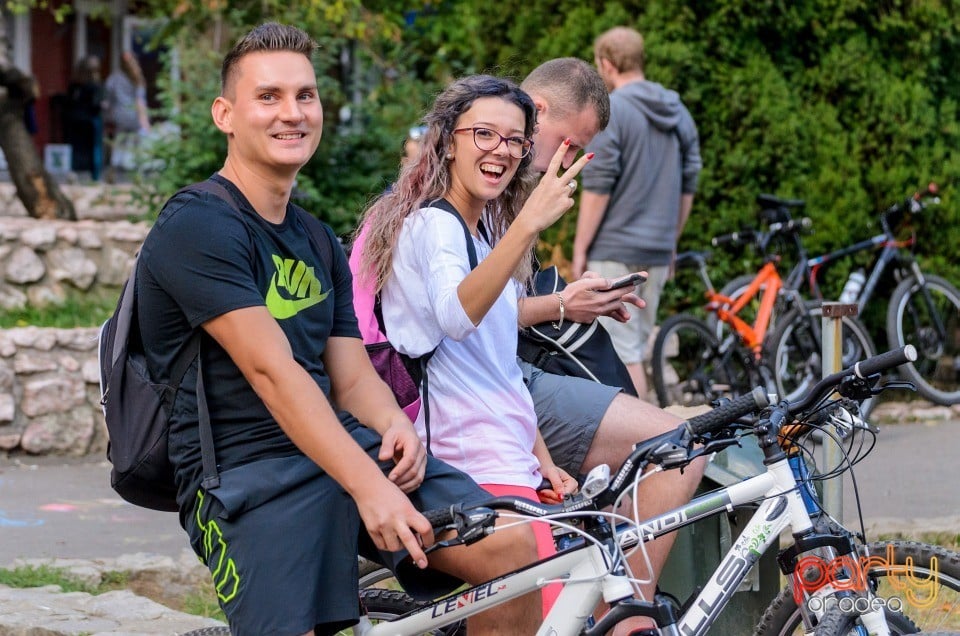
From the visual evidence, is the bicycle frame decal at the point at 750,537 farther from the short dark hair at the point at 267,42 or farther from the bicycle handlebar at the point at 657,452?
the short dark hair at the point at 267,42

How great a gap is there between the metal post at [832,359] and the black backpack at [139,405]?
1.89 m

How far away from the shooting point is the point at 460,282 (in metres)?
3.19

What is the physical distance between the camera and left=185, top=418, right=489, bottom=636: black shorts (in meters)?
2.79

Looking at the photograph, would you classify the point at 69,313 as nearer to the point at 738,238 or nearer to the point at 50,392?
the point at 50,392

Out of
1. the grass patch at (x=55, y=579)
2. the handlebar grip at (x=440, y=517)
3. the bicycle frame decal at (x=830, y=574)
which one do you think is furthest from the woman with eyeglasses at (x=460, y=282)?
the grass patch at (x=55, y=579)

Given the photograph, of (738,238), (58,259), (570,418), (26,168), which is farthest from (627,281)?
(26,168)

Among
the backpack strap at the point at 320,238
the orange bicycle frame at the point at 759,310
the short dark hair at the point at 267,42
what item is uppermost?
the short dark hair at the point at 267,42

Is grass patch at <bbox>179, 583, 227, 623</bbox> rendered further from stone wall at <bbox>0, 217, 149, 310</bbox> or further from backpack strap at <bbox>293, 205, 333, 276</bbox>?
stone wall at <bbox>0, 217, 149, 310</bbox>

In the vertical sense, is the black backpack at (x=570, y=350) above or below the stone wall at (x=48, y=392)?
above

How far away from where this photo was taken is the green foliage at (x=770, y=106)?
870 centimetres

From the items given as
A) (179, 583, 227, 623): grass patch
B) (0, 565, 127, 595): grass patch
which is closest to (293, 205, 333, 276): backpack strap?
(179, 583, 227, 623): grass patch

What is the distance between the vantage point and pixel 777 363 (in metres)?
8.50

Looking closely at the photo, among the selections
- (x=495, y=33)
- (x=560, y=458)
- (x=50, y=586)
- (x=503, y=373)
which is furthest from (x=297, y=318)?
(x=495, y=33)

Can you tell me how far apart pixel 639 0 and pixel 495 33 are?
3.42 ft
